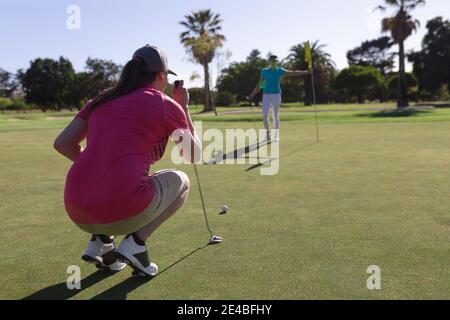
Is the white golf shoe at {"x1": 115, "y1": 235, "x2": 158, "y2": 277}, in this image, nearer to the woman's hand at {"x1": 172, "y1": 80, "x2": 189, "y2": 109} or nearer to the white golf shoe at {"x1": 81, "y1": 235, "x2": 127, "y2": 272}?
the white golf shoe at {"x1": 81, "y1": 235, "x2": 127, "y2": 272}

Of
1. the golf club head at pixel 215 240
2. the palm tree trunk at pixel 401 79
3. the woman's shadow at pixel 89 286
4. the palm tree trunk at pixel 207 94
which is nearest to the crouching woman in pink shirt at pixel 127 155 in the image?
the woman's shadow at pixel 89 286

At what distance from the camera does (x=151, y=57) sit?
3.41 meters

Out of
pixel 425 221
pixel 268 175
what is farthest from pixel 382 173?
pixel 425 221

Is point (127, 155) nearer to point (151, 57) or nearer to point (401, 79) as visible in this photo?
point (151, 57)

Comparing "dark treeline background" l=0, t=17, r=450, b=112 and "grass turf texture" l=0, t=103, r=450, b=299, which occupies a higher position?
"dark treeline background" l=0, t=17, r=450, b=112

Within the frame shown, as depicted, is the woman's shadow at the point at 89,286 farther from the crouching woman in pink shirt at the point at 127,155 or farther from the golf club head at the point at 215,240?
the golf club head at the point at 215,240

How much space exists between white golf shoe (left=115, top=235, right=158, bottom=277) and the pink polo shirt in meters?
0.31

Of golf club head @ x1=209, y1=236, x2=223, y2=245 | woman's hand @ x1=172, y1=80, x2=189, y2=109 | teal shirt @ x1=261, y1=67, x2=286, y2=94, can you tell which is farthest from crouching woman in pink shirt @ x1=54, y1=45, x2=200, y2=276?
teal shirt @ x1=261, y1=67, x2=286, y2=94

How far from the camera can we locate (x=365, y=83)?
264 feet

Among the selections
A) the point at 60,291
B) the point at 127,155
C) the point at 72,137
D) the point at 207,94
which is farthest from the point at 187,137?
the point at 207,94

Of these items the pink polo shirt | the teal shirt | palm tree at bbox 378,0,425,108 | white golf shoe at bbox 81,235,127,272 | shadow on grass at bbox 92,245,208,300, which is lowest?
shadow on grass at bbox 92,245,208,300

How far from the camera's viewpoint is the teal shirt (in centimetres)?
1432

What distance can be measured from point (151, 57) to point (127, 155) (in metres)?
0.75
